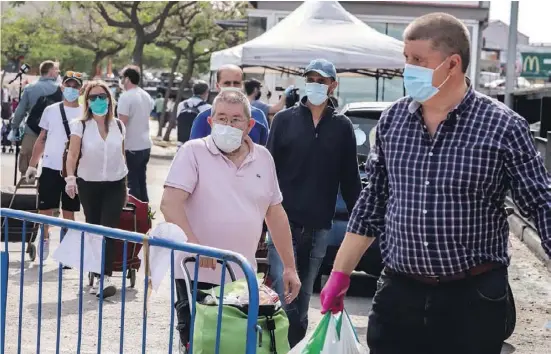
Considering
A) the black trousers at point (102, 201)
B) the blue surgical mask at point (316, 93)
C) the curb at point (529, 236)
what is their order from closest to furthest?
the blue surgical mask at point (316, 93)
the black trousers at point (102, 201)
the curb at point (529, 236)

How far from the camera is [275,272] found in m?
6.29

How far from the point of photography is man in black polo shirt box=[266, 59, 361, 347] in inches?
252

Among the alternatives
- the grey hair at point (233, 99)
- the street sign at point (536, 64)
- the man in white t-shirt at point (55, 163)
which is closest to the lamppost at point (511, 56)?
the man in white t-shirt at point (55, 163)

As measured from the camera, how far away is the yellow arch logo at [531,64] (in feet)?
140

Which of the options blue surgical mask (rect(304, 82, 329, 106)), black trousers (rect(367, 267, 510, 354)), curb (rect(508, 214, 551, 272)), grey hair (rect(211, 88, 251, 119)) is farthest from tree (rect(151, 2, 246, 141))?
black trousers (rect(367, 267, 510, 354))

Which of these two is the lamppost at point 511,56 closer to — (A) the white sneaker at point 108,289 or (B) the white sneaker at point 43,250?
(B) the white sneaker at point 43,250

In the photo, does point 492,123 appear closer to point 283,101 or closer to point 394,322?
point 394,322

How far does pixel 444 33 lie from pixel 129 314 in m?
4.66

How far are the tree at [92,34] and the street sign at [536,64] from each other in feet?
50.7

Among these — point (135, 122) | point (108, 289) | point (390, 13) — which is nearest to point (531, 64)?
point (390, 13)

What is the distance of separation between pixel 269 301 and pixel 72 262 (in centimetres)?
104

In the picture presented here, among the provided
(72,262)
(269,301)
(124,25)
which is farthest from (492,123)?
(124,25)

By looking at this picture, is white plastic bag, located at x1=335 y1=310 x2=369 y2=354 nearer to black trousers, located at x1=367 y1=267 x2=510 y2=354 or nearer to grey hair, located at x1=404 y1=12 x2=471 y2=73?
black trousers, located at x1=367 y1=267 x2=510 y2=354

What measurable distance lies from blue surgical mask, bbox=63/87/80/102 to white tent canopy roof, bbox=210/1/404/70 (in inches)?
184
